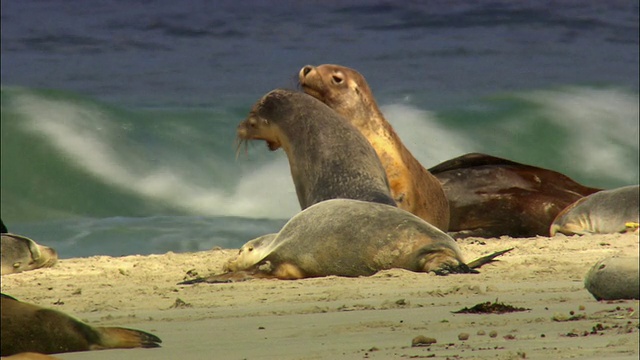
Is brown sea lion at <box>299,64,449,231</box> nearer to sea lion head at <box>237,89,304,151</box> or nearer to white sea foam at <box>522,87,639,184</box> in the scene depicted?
sea lion head at <box>237,89,304,151</box>

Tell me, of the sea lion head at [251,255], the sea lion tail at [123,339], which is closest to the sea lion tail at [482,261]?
the sea lion head at [251,255]

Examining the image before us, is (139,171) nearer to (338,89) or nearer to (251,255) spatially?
(338,89)

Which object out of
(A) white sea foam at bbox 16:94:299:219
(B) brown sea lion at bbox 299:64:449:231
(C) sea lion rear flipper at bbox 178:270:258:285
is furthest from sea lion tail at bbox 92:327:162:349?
(A) white sea foam at bbox 16:94:299:219

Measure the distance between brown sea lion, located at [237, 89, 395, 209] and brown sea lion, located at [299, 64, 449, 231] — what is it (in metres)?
0.67

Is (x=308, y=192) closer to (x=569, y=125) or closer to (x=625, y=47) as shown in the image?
(x=569, y=125)

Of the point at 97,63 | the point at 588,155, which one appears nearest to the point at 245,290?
the point at 588,155

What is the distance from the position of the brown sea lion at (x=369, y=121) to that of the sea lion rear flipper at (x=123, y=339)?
4.81 meters

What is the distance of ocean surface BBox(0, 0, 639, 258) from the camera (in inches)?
599

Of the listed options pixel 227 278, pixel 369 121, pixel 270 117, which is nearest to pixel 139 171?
pixel 369 121

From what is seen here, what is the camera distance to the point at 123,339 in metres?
4.16

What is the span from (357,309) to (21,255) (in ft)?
10.8

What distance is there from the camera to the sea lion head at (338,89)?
9109mm

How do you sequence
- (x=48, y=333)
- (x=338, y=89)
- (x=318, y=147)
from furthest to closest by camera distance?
1. (x=338, y=89)
2. (x=318, y=147)
3. (x=48, y=333)

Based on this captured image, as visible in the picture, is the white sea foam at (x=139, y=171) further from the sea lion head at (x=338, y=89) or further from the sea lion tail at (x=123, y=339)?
the sea lion tail at (x=123, y=339)
